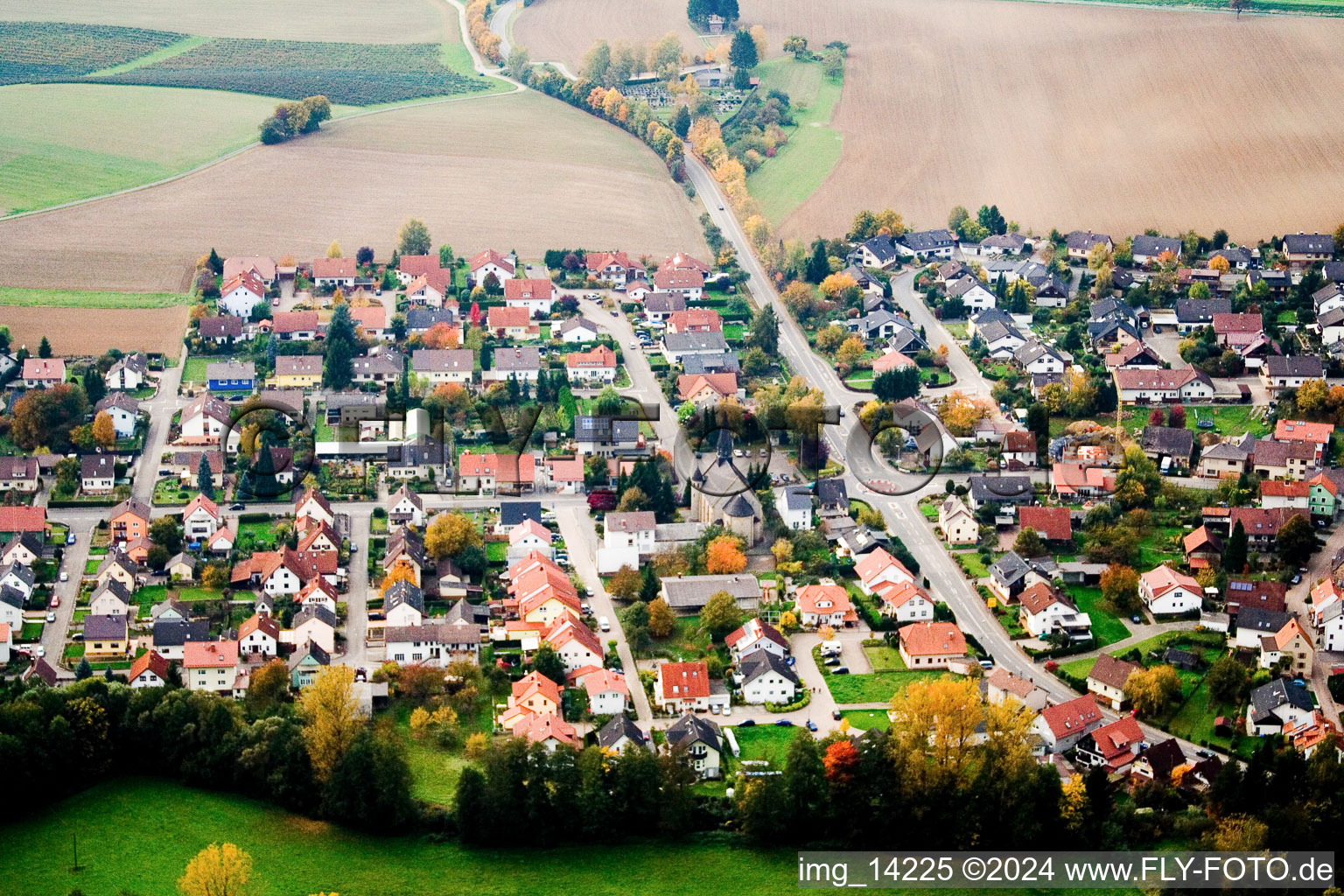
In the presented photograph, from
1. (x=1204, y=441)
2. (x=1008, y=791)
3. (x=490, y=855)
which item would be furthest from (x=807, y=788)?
(x=1204, y=441)

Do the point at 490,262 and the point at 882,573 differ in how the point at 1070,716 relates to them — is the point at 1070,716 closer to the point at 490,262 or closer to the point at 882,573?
the point at 882,573

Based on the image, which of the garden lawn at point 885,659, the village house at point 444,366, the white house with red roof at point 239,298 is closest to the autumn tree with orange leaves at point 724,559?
the garden lawn at point 885,659

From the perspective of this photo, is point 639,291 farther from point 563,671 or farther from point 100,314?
point 563,671

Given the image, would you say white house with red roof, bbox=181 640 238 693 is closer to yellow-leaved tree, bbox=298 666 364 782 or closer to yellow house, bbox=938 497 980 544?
yellow-leaved tree, bbox=298 666 364 782

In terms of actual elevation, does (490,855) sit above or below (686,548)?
below

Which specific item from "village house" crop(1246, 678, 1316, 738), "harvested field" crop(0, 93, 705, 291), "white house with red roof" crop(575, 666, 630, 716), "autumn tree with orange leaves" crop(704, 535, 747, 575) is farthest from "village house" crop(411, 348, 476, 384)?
"village house" crop(1246, 678, 1316, 738)

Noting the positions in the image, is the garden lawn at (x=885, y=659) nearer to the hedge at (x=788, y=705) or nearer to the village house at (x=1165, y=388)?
the hedge at (x=788, y=705)
